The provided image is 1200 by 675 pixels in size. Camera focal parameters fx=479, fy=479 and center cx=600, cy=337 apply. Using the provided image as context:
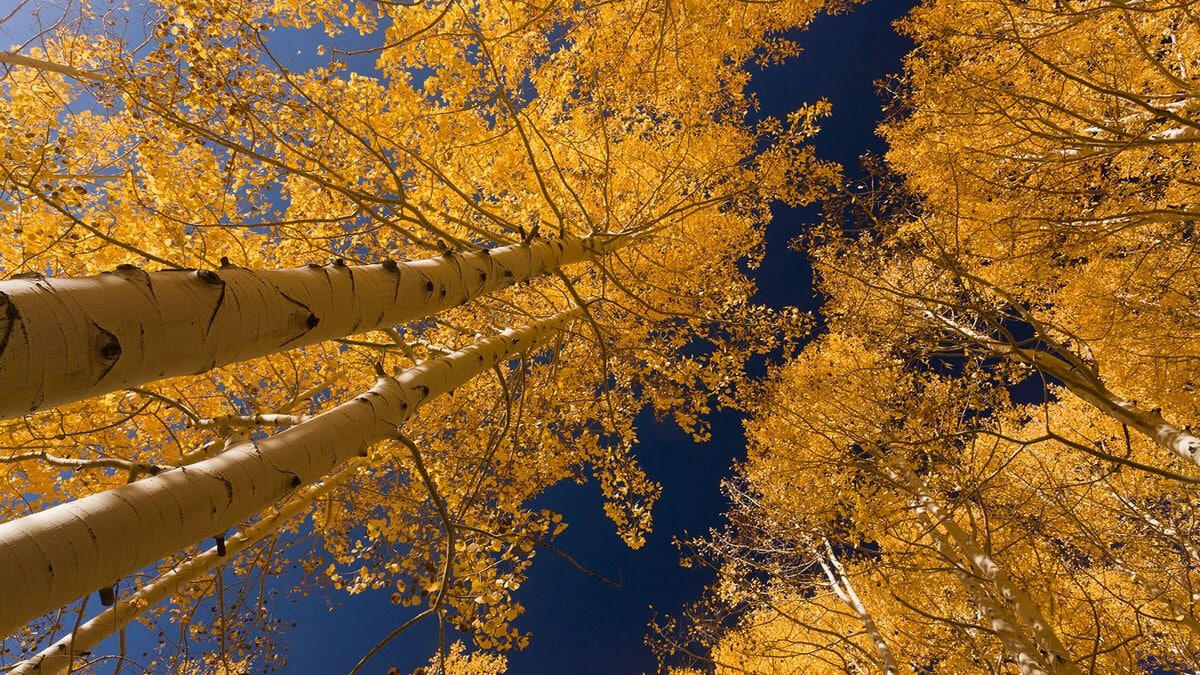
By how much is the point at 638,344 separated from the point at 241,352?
487 cm

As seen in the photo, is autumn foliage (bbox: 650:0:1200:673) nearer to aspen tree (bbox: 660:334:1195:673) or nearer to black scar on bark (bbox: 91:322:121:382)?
aspen tree (bbox: 660:334:1195:673)

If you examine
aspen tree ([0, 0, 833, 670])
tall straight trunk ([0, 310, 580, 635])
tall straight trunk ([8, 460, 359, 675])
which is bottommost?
tall straight trunk ([0, 310, 580, 635])

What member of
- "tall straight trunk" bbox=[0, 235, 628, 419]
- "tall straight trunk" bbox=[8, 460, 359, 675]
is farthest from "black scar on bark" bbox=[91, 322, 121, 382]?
"tall straight trunk" bbox=[8, 460, 359, 675]

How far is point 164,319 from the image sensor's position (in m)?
0.91

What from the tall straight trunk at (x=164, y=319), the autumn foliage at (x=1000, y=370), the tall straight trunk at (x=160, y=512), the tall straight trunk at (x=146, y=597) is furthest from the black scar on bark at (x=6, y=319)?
the autumn foliage at (x=1000, y=370)

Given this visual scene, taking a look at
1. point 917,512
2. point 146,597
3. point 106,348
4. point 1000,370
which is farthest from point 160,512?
point 917,512

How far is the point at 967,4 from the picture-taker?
19.3 feet

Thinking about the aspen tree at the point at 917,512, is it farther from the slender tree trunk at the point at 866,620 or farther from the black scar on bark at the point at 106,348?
the black scar on bark at the point at 106,348

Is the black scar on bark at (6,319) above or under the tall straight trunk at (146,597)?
under

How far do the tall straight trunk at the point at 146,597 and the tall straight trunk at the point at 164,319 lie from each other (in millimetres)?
1121

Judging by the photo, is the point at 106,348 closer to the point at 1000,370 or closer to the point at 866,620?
the point at 1000,370

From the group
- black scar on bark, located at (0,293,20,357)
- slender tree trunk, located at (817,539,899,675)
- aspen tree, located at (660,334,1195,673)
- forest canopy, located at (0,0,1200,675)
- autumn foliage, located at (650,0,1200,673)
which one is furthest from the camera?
aspen tree, located at (660,334,1195,673)

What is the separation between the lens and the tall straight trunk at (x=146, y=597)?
1.98 meters

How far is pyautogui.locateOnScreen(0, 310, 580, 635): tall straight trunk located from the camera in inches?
32.0
